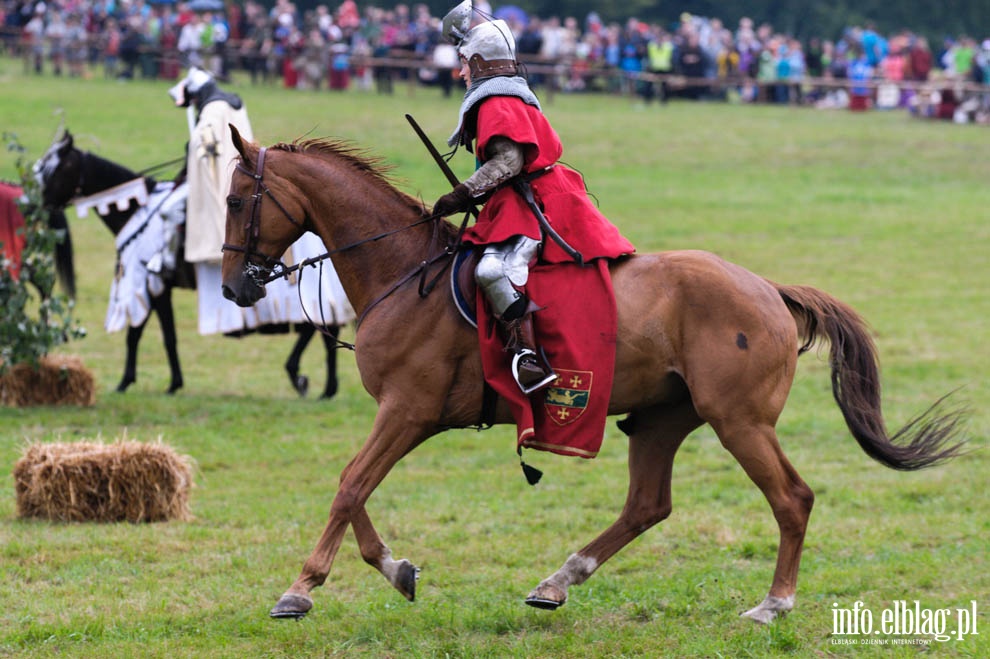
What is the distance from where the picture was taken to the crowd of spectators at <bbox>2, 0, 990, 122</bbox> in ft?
118

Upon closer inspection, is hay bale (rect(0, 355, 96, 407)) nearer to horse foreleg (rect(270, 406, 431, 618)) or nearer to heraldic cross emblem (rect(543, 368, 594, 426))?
horse foreleg (rect(270, 406, 431, 618))

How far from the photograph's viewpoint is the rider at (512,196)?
6.18m

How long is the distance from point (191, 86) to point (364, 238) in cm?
568

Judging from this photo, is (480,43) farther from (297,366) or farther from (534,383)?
(297,366)

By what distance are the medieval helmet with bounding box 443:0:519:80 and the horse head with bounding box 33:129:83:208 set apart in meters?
6.88

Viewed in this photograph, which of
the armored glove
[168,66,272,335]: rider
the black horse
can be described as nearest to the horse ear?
the armored glove

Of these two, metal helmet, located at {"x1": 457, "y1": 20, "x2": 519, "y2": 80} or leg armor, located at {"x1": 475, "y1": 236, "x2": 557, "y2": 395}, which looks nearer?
leg armor, located at {"x1": 475, "y1": 236, "x2": 557, "y2": 395}

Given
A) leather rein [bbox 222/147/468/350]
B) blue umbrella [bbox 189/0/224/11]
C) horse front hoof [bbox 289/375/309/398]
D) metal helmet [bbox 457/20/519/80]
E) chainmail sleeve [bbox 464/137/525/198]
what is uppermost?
blue umbrella [bbox 189/0/224/11]

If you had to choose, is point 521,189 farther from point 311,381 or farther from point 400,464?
point 311,381

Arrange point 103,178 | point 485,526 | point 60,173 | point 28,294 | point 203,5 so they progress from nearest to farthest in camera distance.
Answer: point 485,526, point 28,294, point 60,173, point 103,178, point 203,5

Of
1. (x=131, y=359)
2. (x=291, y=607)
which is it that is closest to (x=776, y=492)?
(x=291, y=607)

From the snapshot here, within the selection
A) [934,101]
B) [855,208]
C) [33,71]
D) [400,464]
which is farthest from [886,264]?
[33,71]

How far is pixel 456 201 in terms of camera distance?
6.32m

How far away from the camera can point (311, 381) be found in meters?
13.7
